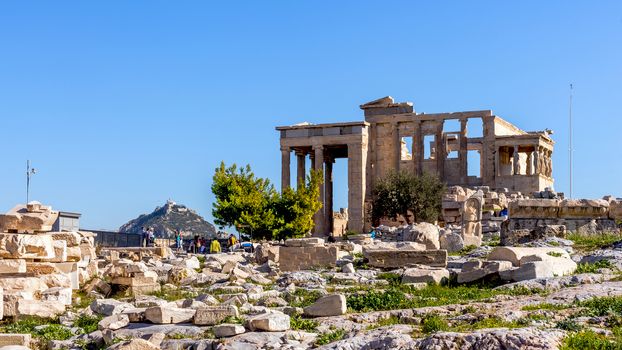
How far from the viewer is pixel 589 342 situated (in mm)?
9500

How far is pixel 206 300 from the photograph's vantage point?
15.3 m

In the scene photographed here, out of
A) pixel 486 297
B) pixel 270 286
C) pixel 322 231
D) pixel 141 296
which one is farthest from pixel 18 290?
pixel 322 231

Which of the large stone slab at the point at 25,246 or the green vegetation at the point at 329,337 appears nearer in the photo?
the green vegetation at the point at 329,337

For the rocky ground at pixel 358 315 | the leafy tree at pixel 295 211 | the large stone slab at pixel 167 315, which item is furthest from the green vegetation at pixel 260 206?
the large stone slab at pixel 167 315

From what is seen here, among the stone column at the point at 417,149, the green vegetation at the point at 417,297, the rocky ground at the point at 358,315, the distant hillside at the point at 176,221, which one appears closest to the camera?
the rocky ground at the point at 358,315

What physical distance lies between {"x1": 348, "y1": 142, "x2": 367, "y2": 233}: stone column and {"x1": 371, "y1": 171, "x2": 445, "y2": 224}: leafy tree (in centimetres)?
121

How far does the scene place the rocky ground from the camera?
404 inches

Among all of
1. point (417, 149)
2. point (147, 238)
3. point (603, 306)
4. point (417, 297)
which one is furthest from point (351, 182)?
point (603, 306)

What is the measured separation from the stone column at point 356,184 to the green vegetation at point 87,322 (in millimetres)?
39198

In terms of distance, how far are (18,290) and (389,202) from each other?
3608cm

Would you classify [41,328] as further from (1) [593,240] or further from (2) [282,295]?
(1) [593,240]

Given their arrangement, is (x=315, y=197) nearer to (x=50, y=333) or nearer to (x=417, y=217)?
(x=417, y=217)

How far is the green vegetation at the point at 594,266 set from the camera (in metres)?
17.2

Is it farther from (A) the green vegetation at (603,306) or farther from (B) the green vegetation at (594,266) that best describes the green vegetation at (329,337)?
(B) the green vegetation at (594,266)
